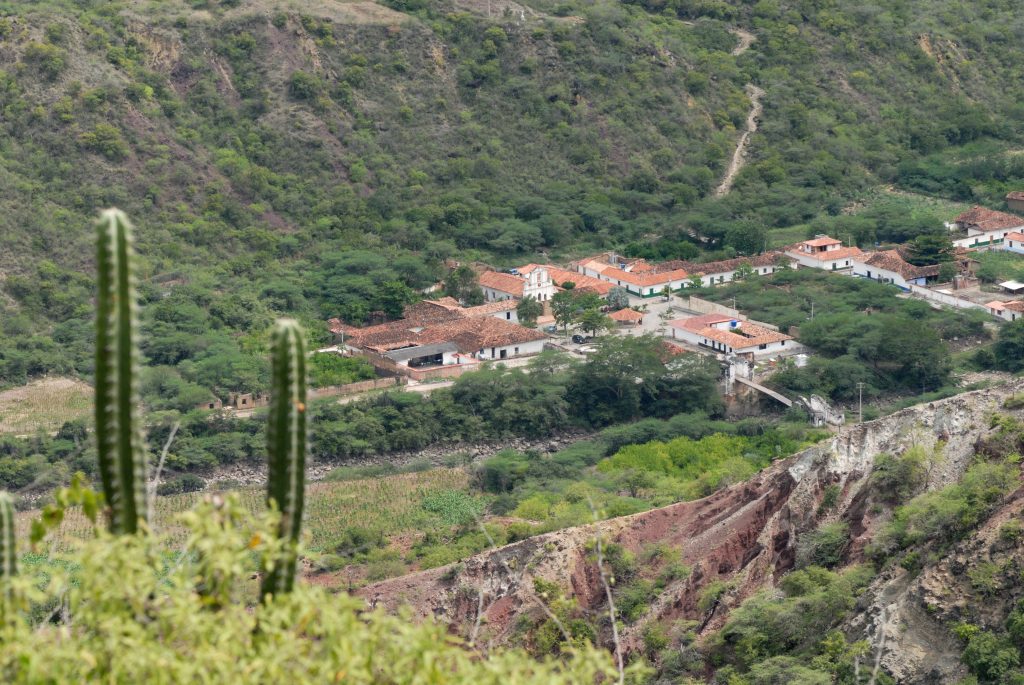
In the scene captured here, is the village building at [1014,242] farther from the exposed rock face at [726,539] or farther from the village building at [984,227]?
the exposed rock face at [726,539]

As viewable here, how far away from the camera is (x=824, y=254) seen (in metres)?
51.5

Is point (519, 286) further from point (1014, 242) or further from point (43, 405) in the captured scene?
point (1014, 242)

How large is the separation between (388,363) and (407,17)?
22.9m

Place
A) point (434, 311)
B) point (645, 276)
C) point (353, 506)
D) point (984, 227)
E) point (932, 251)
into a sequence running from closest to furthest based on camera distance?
point (353, 506)
point (434, 311)
point (932, 251)
point (645, 276)
point (984, 227)

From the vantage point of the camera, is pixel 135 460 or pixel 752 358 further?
pixel 752 358

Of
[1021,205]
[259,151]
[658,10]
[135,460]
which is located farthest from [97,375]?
[658,10]

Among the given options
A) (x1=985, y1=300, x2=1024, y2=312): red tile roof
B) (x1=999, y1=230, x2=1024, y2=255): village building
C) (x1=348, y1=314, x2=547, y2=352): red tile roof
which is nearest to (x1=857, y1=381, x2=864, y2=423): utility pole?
(x1=985, y1=300, x2=1024, y2=312): red tile roof

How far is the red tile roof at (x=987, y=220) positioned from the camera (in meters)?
53.9

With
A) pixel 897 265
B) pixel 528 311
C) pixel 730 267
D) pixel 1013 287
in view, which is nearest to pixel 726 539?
pixel 528 311

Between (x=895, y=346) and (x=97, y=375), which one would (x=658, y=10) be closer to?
(x=895, y=346)

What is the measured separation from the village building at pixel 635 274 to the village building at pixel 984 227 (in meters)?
9.35

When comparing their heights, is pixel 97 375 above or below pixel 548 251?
above

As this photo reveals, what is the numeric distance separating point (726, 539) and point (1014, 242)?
33.7m

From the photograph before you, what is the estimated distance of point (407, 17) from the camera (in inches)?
2436
